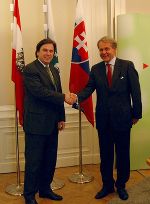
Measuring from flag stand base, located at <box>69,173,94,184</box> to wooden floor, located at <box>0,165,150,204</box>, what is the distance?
1.9 inches

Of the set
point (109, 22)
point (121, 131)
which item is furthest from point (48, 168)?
point (109, 22)

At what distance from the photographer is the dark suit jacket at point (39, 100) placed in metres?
2.85

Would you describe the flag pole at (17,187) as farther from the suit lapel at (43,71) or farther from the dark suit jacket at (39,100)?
the suit lapel at (43,71)

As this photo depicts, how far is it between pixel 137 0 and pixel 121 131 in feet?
5.97

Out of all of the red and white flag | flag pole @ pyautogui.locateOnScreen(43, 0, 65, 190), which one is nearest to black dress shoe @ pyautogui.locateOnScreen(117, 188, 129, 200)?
flag pole @ pyautogui.locateOnScreen(43, 0, 65, 190)

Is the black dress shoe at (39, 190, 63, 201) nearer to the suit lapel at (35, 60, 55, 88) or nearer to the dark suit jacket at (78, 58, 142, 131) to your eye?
the dark suit jacket at (78, 58, 142, 131)

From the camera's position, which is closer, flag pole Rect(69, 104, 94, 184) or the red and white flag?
the red and white flag

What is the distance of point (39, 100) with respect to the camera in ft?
9.55

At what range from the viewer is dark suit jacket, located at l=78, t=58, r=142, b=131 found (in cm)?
296

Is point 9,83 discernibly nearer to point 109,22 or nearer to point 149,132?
point 109,22

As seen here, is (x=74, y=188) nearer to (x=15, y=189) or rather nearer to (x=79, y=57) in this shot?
(x=15, y=189)

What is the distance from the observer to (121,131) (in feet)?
9.89

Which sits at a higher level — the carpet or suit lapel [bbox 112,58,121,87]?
suit lapel [bbox 112,58,121,87]

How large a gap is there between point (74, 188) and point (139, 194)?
68 centimetres
